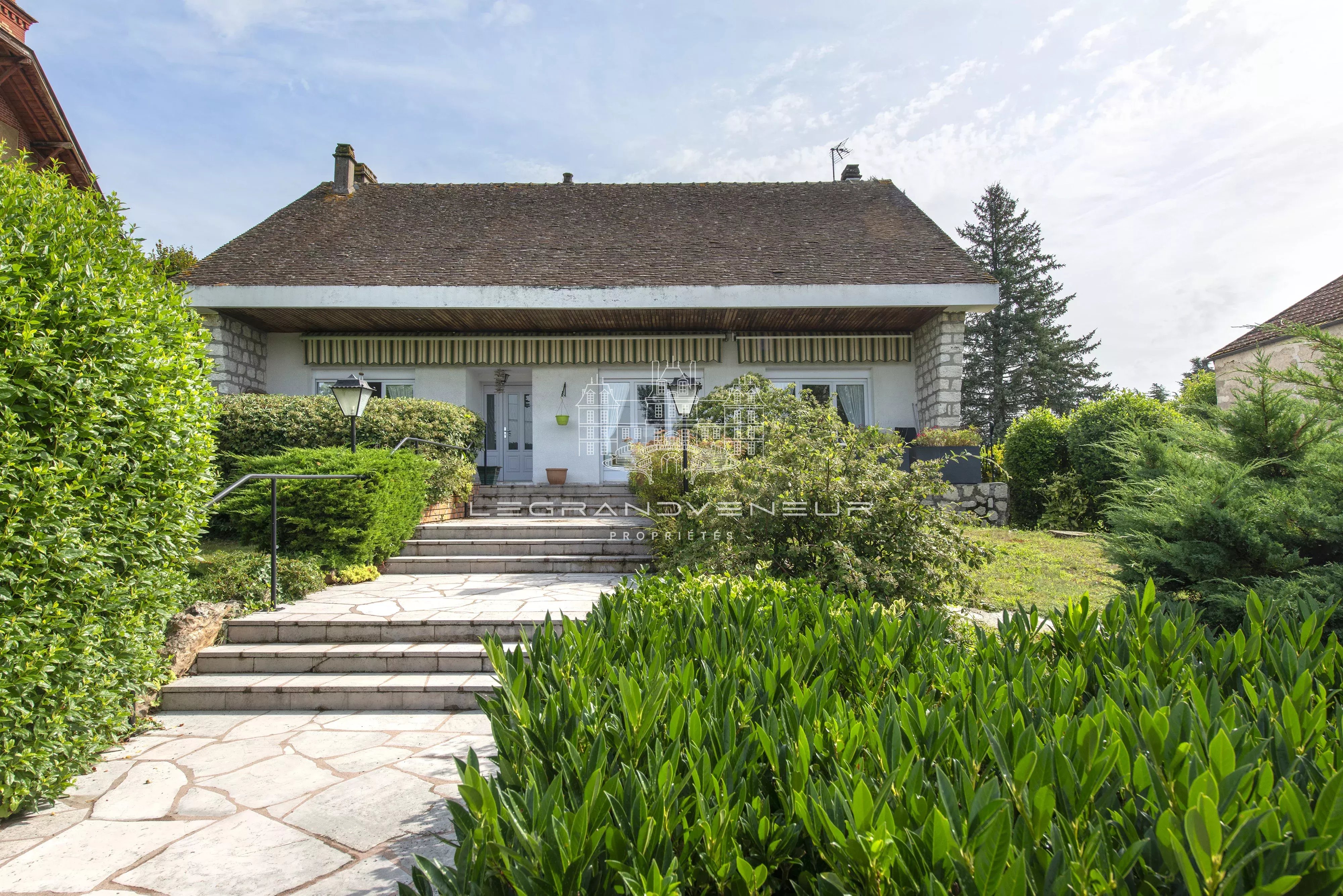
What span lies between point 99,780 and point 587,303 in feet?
29.5

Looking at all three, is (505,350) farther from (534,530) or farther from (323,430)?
(534,530)

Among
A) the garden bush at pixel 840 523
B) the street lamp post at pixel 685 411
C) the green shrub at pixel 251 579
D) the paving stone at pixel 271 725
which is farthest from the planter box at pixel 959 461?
the paving stone at pixel 271 725

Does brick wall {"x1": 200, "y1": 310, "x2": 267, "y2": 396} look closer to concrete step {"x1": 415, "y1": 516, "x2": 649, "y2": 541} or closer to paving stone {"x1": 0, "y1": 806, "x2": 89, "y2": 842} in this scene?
concrete step {"x1": 415, "y1": 516, "x2": 649, "y2": 541}

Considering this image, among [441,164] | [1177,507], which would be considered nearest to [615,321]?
[441,164]

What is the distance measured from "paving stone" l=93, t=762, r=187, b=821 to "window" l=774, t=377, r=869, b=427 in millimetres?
11023

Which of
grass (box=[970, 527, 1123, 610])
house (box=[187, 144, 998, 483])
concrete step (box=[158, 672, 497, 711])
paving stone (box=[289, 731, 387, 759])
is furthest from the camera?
house (box=[187, 144, 998, 483])

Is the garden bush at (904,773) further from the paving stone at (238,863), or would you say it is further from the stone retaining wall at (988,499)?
the stone retaining wall at (988,499)

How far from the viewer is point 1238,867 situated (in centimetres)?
87

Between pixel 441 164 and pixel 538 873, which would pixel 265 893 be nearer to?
pixel 538 873

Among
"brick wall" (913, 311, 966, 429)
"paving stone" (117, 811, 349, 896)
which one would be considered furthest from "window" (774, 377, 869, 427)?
"paving stone" (117, 811, 349, 896)

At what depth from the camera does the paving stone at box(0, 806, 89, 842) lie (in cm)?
277

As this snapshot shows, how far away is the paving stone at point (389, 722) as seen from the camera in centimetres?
398

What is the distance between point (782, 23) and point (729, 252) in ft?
23.3

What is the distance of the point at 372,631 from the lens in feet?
16.5
